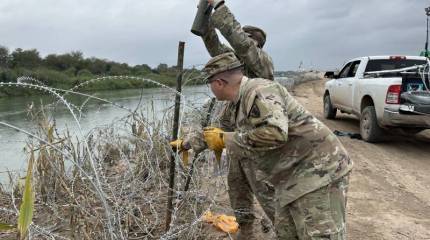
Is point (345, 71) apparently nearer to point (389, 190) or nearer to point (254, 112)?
point (389, 190)

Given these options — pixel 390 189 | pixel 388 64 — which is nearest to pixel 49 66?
pixel 388 64

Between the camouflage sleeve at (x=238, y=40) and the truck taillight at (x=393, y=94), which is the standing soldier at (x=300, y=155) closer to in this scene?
the camouflage sleeve at (x=238, y=40)

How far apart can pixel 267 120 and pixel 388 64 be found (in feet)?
23.1

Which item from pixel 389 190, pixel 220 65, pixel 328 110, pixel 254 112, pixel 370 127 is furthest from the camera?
pixel 328 110

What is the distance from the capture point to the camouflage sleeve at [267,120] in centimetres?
249

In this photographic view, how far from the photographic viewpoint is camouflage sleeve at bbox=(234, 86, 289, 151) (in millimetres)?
2490

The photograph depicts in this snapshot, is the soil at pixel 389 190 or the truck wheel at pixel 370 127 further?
the truck wheel at pixel 370 127

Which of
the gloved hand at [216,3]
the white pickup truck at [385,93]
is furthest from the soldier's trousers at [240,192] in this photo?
the white pickup truck at [385,93]

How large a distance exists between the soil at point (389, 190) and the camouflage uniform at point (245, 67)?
40 centimetres

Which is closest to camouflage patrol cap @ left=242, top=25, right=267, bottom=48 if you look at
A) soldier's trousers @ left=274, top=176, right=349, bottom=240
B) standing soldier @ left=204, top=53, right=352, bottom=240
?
standing soldier @ left=204, top=53, right=352, bottom=240

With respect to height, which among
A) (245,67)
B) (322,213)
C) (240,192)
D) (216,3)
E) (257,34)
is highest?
(216,3)

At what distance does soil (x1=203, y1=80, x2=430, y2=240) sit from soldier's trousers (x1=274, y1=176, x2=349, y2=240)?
57.4 inches

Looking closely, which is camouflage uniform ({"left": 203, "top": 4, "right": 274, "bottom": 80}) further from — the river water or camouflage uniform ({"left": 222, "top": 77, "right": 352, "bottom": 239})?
camouflage uniform ({"left": 222, "top": 77, "right": 352, "bottom": 239})

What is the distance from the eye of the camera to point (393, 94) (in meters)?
7.39
